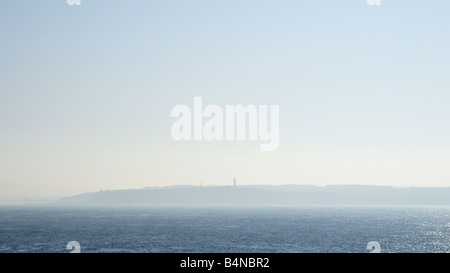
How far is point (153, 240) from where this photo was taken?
9050cm

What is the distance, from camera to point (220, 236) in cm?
9825
